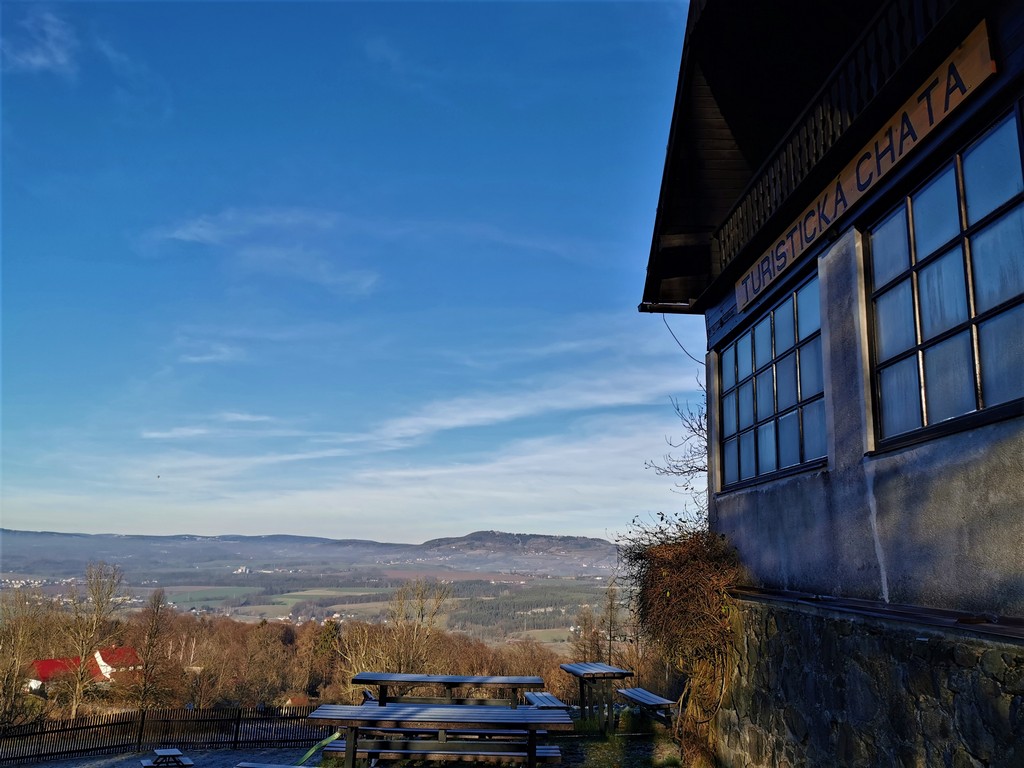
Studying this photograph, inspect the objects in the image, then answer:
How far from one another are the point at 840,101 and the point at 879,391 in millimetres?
2263

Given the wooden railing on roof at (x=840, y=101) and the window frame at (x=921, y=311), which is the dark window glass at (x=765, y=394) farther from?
the window frame at (x=921, y=311)

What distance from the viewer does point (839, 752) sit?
16.8 ft

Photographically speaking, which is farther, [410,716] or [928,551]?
[410,716]

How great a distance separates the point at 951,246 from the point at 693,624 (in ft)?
15.4

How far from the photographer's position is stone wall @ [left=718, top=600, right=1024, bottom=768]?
359cm

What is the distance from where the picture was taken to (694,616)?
7898 mm

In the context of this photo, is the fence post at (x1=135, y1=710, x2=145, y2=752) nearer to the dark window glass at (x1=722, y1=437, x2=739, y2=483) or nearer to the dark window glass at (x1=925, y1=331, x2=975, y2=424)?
the dark window glass at (x1=722, y1=437, x2=739, y2=483)

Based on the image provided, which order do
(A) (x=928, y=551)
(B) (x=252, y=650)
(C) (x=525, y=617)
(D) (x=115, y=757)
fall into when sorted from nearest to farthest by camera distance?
(A) (x=928, y=551), (D) (x=115, y=757), (B) (x=252, y=650), (C) (x=525, y=617)

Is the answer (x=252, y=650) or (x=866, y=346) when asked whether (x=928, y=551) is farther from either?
(x=252, y=650)

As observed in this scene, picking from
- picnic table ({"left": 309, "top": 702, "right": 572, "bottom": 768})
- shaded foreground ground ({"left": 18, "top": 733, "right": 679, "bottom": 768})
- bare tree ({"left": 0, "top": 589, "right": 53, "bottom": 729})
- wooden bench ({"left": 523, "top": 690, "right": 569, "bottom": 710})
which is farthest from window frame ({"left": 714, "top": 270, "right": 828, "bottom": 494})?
bare tree ({"left": 0, "top": 589, "right": 53, "bottom": 729})

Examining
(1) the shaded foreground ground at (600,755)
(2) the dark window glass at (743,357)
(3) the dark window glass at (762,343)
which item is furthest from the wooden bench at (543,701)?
(3) the dark window glass at (762,343)

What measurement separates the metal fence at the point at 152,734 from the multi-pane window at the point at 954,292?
16.1 m

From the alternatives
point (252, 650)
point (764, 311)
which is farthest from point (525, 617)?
point (764, 311)

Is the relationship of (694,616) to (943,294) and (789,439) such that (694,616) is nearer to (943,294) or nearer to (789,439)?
(789,439)
